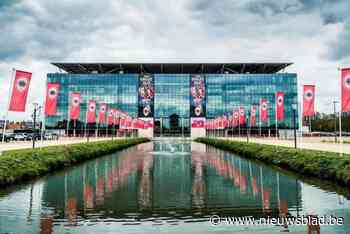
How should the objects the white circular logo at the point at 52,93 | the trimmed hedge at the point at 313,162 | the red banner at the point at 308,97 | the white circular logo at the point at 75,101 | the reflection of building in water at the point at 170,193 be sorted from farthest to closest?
the white circular logo at the point at 75,101, the white circular logo at the point at 52,93, the red banner at the point at 308,97, the trimmed hedge at the point at 313,162, the reflection of building in water at the point at 170,193

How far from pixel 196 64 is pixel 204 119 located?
1735cm

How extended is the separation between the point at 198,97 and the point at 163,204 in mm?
102522

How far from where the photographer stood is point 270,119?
109312mm

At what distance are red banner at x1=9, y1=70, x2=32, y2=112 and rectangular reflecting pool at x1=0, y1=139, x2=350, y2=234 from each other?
253 inches

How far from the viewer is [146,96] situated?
373 feet


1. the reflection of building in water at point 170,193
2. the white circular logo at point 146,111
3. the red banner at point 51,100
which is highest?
the white circular logo at point 146,111

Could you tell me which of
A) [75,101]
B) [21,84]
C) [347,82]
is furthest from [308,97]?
[75,101]

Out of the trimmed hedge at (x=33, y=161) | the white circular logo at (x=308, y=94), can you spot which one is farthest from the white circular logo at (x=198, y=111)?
the trimmed hedge at (x=33, y=161)

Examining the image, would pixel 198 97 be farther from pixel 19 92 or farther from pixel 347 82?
pixel 347 82

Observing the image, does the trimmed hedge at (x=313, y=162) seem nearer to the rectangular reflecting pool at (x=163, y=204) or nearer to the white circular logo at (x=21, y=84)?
the rectangular reflecting pool at (x=163, y=204)

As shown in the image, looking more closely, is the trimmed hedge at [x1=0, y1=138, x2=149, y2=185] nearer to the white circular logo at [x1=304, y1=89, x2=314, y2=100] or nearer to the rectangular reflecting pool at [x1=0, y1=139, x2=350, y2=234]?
the rectangular reflecting pool at [x1=0, y1=139, x2=350, y2=234]

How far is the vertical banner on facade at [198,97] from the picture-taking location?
11344 centimetres

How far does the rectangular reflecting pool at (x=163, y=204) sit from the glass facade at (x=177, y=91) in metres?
94.6

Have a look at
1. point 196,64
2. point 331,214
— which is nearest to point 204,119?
point 196,64
